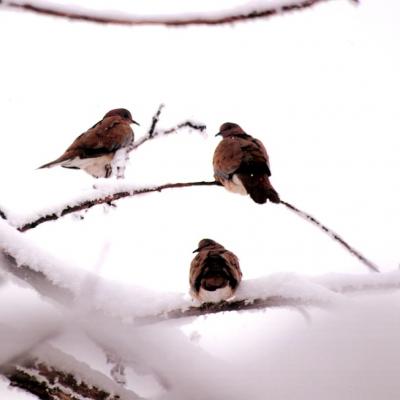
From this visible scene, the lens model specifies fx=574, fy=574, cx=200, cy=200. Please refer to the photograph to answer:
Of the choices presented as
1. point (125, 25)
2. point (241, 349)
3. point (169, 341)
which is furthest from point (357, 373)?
point (125, 25)

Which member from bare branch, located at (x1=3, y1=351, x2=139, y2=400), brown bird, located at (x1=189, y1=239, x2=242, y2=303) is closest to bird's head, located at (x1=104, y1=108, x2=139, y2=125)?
brown bird, located at (x1=189, y1=239, x2=242, y2=303)

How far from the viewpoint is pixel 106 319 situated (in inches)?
32.6

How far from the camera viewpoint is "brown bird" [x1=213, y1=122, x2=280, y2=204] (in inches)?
164

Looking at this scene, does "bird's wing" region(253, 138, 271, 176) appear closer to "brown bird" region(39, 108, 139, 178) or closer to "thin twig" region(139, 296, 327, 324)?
"brown bird" region(39, 108, 139, 178)

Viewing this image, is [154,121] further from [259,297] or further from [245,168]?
[245,168]

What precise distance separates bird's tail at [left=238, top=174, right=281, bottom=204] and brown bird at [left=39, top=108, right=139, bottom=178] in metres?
1.31

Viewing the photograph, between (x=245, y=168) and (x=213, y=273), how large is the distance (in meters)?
1.65

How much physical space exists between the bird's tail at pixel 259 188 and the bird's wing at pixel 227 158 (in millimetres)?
169

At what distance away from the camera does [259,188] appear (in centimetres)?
417

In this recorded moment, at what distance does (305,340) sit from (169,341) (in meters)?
0.24

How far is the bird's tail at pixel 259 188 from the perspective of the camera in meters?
4.05

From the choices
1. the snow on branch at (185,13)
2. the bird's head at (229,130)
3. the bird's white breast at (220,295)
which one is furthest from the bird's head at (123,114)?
the snow on branch at (185,13)

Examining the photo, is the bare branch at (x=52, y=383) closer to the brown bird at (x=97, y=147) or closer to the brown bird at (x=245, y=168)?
the brown bird at (x=245, y=168)

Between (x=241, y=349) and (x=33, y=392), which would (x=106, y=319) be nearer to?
(x=241, y=349)
